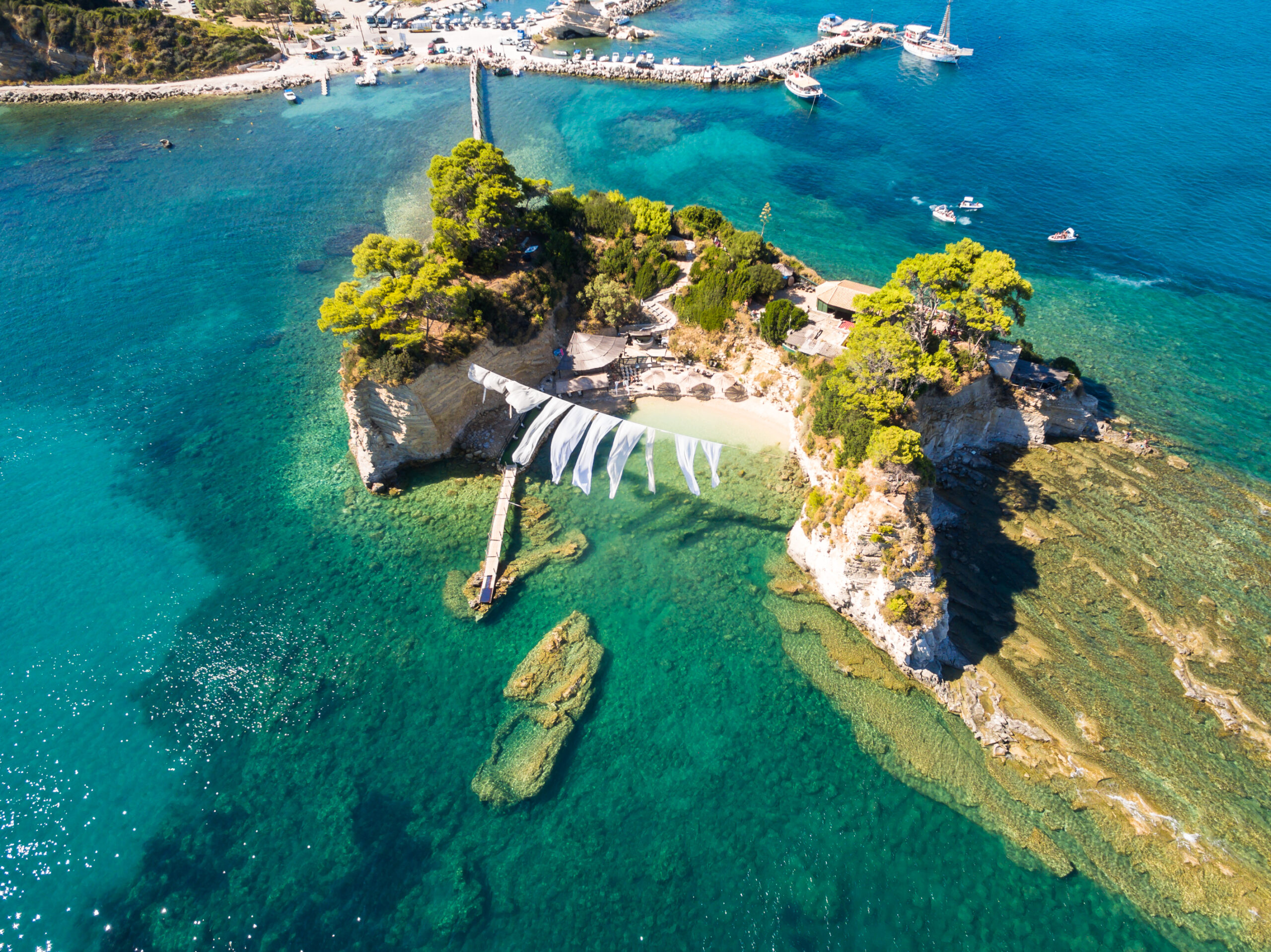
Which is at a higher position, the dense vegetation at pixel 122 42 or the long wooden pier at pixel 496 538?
the dense vegetation at pixel 122 42

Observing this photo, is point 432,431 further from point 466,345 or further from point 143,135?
point 143,135

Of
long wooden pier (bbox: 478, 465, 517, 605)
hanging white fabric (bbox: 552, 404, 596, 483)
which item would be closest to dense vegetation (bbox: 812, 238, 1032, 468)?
hanging white fabric (bbox: 552, 404, 596, 483)

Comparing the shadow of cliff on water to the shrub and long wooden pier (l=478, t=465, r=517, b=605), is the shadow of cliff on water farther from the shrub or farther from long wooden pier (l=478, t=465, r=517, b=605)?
long wooden pier (l=478, t=465, r=517, b=605)

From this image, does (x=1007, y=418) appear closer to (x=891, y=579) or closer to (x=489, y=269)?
(x=891, y=579)

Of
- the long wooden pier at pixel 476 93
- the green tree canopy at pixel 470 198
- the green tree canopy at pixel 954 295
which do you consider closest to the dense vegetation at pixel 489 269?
the green tree canopy at pixel 470 198

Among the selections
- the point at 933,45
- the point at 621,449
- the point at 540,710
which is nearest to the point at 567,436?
the point at 621,449

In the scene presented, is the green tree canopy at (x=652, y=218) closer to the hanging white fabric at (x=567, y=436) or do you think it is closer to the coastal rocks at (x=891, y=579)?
the hanging white fabric at (x=567, y=436)
